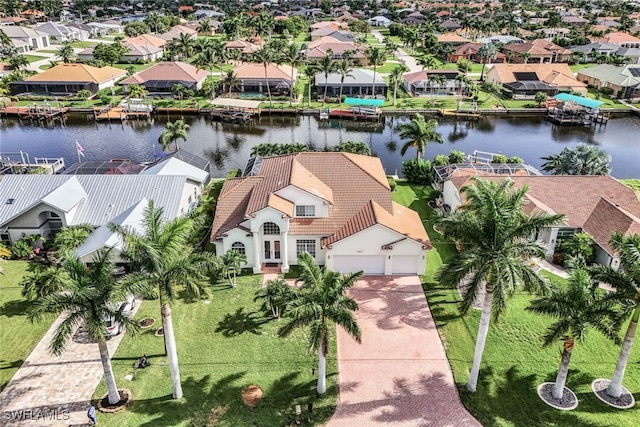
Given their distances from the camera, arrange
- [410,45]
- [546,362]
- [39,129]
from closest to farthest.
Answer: [546,362] → [39,129] → [410,45]

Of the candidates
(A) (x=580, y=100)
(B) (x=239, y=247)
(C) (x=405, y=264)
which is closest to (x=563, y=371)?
(C) (x=405, y=264)

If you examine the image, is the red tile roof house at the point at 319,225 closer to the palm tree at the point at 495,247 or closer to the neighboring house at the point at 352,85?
the palm tree at the point at 495,247

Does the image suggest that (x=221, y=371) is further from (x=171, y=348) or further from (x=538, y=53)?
(x=538, y=53)

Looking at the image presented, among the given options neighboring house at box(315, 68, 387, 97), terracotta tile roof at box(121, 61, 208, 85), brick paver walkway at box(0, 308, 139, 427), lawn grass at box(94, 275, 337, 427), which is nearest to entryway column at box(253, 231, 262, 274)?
lawn grass at box(94, 275, 337, 427)

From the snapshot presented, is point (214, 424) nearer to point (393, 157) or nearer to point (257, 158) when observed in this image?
point (257, 158)

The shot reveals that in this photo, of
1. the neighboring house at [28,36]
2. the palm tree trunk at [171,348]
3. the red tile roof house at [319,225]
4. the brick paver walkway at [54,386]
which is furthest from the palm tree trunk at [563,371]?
the neighboring house at [28,36]

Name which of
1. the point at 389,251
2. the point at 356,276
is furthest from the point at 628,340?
the point at 389,251
